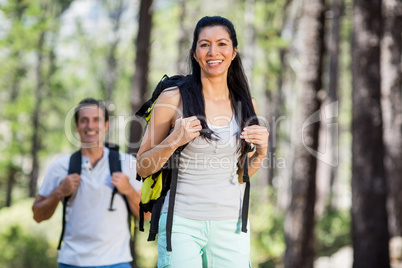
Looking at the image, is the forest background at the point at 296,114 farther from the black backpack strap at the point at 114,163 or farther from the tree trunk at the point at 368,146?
the black backpack strap at the point at 114,163

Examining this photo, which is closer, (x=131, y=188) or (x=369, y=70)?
(x=131, y=188)

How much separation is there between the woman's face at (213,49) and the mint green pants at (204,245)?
866mm

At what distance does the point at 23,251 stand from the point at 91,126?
29.8 ft

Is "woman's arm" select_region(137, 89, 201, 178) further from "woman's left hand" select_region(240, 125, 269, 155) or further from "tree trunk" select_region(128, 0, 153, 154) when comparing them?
"tree trunk" select_region(128, 0, 153, 154)

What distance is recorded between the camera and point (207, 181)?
2.80m

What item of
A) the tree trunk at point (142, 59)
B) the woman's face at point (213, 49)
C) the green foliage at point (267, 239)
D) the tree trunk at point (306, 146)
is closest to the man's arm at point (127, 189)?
the woman's face at point (213, 49)

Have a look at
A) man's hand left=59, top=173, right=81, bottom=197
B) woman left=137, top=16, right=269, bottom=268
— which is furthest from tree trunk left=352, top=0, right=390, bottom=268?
woman left=137, top=16, right=269, bottom=268

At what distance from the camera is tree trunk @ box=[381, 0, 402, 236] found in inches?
489

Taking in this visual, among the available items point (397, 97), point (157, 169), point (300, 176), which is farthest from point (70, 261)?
point (397, 97)

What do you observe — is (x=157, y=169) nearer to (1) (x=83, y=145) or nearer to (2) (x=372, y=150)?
(1) (x=83, y=145)

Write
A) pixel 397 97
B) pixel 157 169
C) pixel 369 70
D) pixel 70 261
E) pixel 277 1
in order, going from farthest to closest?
pixel 277 1 < pixel 397 97 < pixel 369 70 < pixel 70 261 < pixel 157 169

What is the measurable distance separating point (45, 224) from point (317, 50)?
938cm

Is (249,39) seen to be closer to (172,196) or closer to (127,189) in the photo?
(127,189)

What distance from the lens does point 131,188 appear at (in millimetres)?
4285
